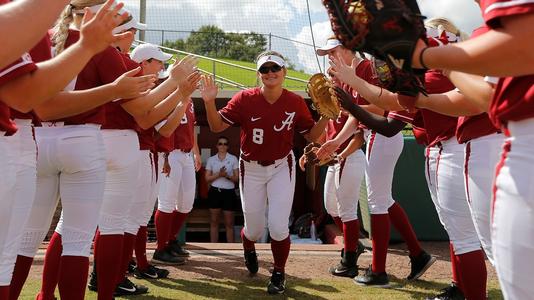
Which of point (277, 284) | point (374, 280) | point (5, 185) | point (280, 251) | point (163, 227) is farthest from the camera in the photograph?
point (163, 227)

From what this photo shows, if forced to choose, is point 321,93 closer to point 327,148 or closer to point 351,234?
point 327,148

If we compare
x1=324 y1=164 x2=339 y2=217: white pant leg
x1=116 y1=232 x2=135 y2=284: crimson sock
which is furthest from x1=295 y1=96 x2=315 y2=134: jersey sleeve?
x1=116 y1=232 x2=135 y2=284: crimson sock

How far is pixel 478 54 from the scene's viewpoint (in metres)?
1.64

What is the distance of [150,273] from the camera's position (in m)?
5.52

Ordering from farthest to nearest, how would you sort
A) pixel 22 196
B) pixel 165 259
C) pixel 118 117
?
pixel 165 259 → pixel 118 117 → pixel 22 196

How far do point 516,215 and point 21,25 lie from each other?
1.55 m

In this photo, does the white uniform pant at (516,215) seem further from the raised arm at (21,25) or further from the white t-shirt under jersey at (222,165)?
the white t-shirt under jersey at (222,165)

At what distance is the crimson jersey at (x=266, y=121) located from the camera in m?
5.15

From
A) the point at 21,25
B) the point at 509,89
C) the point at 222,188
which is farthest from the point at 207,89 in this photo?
the point at 222,188

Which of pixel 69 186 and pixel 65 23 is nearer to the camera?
pixel 69 186

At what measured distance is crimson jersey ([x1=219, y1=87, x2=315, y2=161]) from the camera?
5.15 metres

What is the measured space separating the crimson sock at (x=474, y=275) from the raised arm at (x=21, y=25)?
281 centimetres

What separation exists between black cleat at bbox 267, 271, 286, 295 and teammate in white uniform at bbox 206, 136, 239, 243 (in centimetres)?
421

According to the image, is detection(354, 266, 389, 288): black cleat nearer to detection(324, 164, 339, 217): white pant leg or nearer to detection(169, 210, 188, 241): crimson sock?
detection(324, 164, 339, 217): white pant leg
